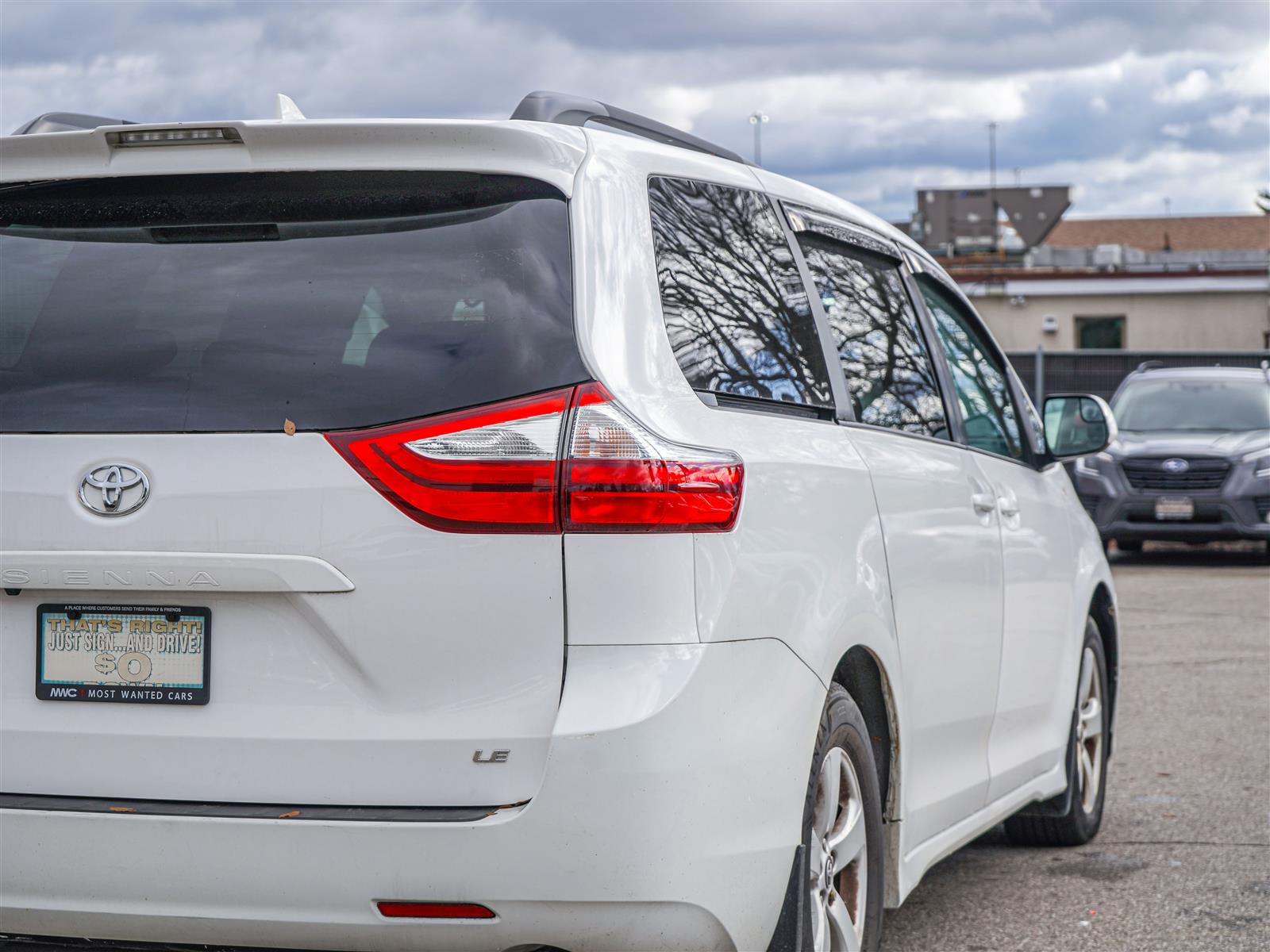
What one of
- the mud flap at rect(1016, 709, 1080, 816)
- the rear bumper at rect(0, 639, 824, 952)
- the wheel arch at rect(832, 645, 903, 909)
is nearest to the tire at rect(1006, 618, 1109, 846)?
the mud flap at rect(1016, 709, 1080, 816)

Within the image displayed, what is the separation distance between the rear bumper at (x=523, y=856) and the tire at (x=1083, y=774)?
114 inches

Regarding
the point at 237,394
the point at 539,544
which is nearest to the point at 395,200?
the point at 237,394

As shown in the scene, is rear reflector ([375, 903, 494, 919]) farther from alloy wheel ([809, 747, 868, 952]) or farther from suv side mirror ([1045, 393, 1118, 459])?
suv side mirror ([1045, 393, 1118, 459])

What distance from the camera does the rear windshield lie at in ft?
9.61

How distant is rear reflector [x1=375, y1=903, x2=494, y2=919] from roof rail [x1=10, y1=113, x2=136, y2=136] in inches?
66.5

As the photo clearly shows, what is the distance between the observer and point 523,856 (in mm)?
2783

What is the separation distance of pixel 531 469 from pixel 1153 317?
3804 cm

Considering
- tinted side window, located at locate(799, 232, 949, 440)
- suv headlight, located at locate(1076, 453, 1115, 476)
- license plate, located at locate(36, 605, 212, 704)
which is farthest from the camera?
suv headlight, located at locate(1076, 453, 1115, 476)

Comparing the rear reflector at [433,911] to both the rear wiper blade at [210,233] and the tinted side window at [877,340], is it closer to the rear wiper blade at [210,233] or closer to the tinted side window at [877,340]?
the rear wiper blade at [210,233]

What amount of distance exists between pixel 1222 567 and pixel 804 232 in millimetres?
13964

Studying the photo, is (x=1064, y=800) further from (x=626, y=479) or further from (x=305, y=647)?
(x=305, y=647)

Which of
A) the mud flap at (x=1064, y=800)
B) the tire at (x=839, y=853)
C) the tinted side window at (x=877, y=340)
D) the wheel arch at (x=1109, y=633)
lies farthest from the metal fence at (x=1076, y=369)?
the tire at (x=839, y=853)

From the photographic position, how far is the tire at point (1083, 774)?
5574 mm

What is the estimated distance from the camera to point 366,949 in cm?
288
